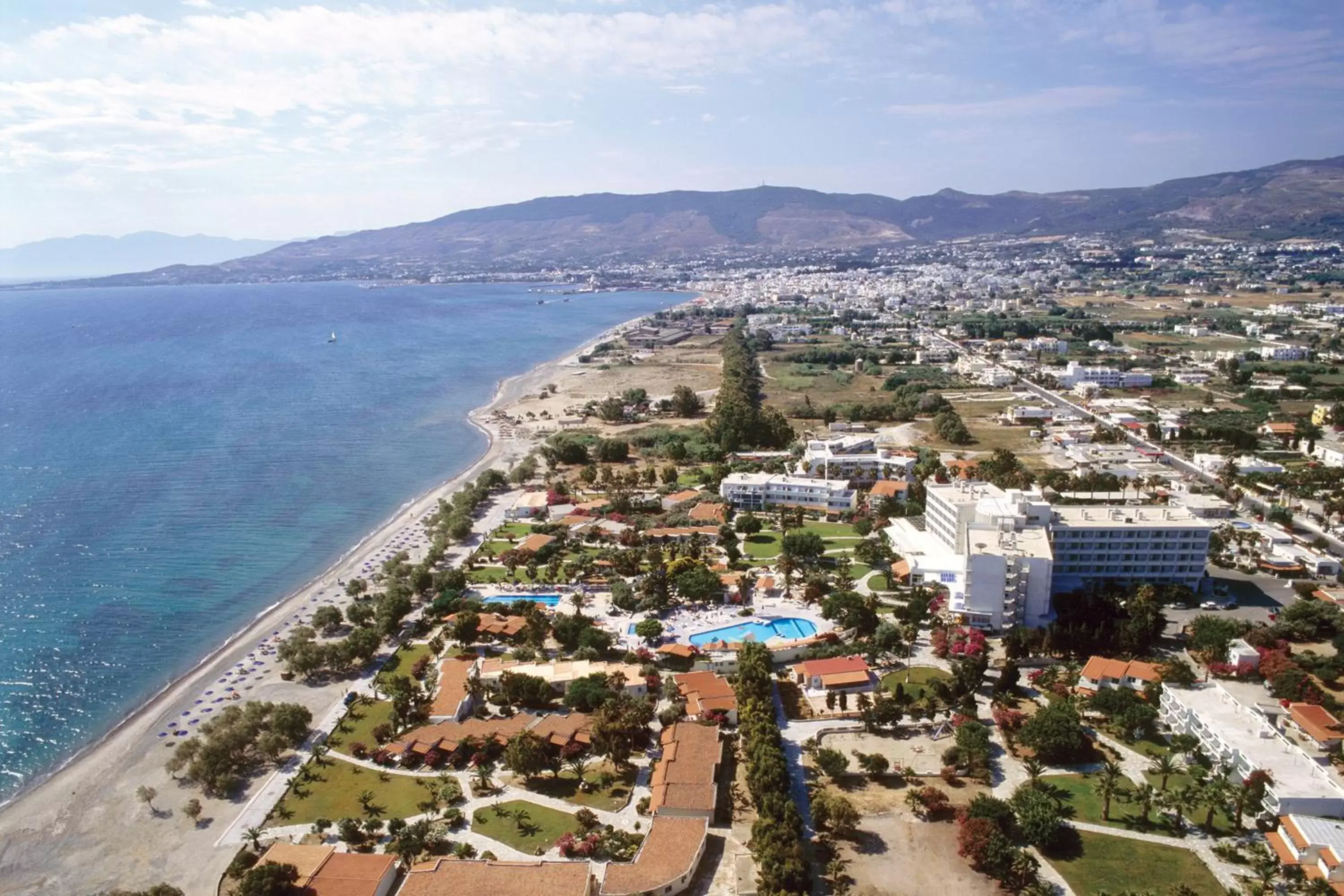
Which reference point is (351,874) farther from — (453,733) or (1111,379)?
(1111,379)

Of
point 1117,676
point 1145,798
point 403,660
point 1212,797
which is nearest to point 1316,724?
point 1117,676

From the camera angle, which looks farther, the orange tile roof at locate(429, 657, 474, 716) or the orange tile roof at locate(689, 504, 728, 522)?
the orange tile roof at locate(689, 504, 728, 522)

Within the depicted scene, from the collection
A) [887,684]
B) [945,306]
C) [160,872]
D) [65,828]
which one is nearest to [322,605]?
[65,828]

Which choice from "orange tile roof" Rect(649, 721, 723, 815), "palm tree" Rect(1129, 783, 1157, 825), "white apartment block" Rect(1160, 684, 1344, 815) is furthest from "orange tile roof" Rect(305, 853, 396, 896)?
"white apartment block" Rect(1160, 684, 1344, 815)

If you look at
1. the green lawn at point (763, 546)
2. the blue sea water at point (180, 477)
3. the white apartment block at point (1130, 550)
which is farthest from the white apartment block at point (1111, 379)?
the blue sea water at point (180, 477)

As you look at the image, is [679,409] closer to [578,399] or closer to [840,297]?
[578,399]

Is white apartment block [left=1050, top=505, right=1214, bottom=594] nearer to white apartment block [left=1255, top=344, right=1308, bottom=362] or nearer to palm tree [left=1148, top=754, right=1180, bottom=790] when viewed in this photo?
palm tree [left=1148, top=754, right=1180, bottom=790]

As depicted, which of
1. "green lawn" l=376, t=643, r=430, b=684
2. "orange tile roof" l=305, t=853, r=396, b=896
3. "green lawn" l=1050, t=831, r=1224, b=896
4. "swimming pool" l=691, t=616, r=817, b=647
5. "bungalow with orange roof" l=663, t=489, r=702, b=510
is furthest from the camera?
"bungalow with orange roof" l=663, t=489, r=702, b=510

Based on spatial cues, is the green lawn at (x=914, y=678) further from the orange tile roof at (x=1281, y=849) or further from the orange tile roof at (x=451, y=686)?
the orange tile roof at (x=451, y=686)

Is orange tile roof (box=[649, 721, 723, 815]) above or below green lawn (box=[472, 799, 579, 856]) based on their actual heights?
above
